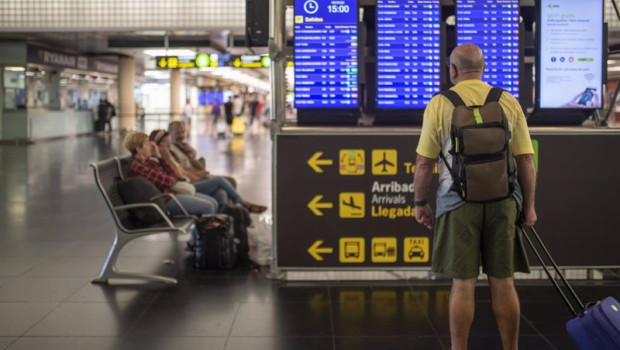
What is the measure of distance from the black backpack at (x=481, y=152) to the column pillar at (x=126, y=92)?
100 ft

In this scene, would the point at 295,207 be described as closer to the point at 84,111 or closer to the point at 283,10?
the point at 283,10

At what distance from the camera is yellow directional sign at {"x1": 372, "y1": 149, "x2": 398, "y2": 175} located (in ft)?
19.2

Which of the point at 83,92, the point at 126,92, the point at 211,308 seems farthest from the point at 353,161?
the point at 83,92

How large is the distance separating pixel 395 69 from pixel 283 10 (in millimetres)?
1025

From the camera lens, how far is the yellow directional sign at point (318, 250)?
234 inches

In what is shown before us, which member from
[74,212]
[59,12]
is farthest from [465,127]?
[59,12]

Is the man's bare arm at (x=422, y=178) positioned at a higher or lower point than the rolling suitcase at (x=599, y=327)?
higher

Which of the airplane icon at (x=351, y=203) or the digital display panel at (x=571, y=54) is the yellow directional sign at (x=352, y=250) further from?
the digital display panel at (x=571, y=54)

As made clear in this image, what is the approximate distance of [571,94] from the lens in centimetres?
613

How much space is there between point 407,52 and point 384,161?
84 cm

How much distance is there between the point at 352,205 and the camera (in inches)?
232

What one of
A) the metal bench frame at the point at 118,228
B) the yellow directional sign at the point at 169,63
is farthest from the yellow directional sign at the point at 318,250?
the yellow directional sign at the point at 169,63

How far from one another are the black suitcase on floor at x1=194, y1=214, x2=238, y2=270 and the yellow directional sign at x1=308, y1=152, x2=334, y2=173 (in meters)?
0.98

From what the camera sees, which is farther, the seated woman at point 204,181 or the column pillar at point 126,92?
the column pillar at point 126,92
